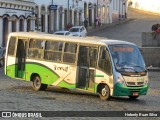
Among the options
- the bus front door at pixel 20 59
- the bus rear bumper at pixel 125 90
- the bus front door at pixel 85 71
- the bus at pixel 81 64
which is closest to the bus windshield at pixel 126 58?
the bus at pixel 81 64

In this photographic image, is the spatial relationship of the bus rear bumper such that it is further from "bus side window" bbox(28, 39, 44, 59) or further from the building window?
"bus side window" bbox(28, 39, 44, 59)

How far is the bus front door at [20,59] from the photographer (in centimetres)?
2464

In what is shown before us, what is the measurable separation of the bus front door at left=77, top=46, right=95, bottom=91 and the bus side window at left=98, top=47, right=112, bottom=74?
44cm

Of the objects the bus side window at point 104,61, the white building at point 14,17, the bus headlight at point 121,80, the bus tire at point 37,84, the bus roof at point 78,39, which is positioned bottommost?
the bus tire at point 37,84

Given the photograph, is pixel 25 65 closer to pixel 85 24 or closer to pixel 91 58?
pixel 91 58

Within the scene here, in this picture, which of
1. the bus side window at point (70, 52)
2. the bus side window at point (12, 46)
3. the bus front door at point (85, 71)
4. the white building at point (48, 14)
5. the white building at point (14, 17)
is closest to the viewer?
the bus front door at point (85, 71)

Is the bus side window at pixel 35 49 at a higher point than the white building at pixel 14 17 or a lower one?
lower

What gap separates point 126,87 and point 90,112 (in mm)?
4209

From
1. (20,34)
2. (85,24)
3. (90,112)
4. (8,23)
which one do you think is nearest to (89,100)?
(90,112)

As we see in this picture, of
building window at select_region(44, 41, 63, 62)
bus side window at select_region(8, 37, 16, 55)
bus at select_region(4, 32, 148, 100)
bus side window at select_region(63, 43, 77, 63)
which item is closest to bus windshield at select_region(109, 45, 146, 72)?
bus at select_region(4, 32, 148, 100)

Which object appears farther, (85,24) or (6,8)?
(85,24)

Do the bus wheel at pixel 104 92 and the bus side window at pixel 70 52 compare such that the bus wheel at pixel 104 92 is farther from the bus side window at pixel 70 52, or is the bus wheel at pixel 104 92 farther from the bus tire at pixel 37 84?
the bus tire at pixel 37 84

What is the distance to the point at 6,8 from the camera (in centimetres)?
5259

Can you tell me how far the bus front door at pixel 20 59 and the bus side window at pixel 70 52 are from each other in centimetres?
264
